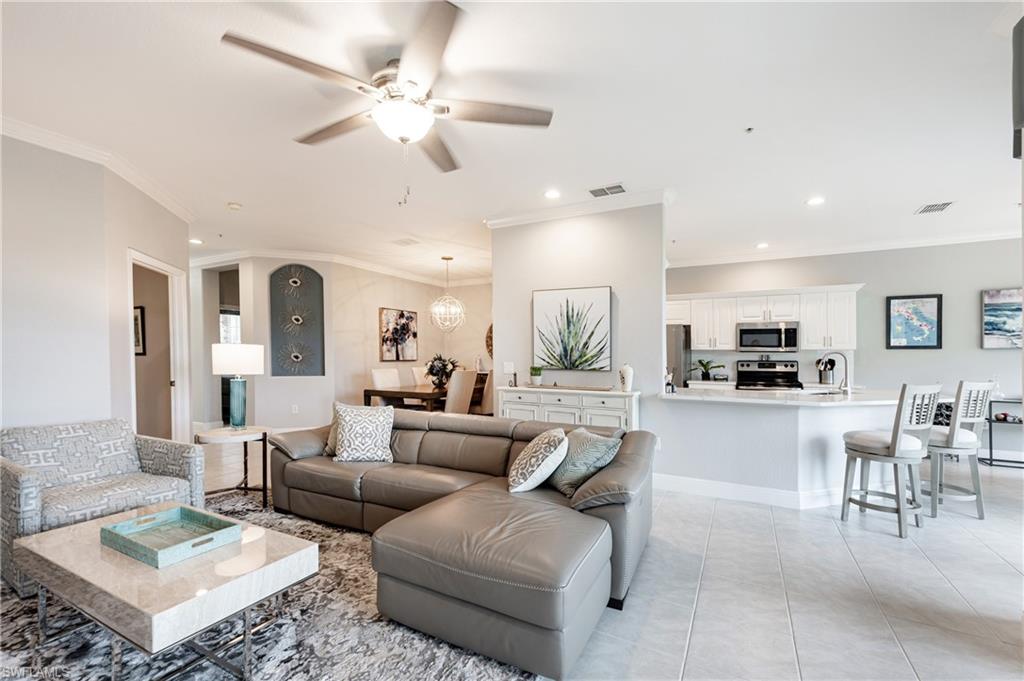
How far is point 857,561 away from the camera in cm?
268

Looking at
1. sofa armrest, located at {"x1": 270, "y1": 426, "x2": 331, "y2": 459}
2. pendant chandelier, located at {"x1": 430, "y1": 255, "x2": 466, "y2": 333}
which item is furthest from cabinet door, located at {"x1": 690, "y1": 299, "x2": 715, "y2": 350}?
sofa armrest, located at {"x1": 270, "y1": 426, "x2": 331, "y2": 459}

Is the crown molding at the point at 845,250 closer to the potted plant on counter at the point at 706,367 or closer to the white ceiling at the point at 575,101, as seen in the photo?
the white ceiling at the point at 575,101

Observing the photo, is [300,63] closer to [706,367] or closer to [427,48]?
[427,48]

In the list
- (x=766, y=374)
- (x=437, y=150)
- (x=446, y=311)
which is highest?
(x=437, y=150)

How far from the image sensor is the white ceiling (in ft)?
6.46

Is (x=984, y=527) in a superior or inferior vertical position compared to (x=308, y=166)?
inferior

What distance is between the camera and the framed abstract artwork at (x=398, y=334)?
7922 millimetres

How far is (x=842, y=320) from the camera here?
5.81 m

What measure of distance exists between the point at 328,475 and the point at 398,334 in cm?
525

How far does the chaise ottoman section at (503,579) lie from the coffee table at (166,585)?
1.42 feet

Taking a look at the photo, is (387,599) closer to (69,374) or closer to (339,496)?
(339,496)

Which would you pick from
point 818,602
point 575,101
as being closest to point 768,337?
point 818,602

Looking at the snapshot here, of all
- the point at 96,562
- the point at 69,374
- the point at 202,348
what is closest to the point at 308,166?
the point at 69,374

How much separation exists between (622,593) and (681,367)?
497cm
